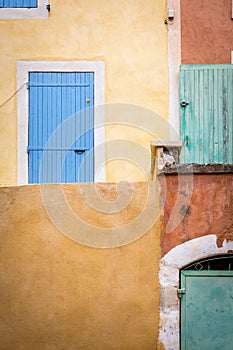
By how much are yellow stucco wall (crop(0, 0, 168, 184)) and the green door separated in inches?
120

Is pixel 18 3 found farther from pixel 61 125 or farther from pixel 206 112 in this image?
pixel 206 112

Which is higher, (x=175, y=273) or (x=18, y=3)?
(x=18, y=3)

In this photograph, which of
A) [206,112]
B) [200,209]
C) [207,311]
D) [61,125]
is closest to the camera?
[207,311]

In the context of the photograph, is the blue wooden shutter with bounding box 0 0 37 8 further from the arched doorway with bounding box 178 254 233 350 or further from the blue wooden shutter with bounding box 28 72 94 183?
the arched doorway with bounding box 178 254 233 350

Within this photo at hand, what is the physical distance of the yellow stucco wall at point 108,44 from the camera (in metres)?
9.80

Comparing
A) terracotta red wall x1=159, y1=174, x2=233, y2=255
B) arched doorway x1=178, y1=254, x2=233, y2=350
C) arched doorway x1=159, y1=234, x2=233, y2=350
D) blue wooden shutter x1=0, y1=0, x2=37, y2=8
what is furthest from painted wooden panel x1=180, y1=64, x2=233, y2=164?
blue wooden shutter x1=0, y1=0, x2=37, y2=8

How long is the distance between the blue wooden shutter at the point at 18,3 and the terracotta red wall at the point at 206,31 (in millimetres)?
2381

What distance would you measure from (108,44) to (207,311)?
15.2 feet

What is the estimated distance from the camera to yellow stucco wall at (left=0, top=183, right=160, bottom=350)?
7.38m

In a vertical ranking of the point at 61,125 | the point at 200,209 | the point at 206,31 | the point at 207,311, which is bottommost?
the point at 207,311

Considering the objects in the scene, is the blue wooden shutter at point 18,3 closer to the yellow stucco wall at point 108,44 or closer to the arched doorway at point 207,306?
the yellow stucco wall at point 108,44

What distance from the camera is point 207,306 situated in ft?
24.0

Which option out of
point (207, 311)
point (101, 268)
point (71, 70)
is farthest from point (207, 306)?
point (71, 70)

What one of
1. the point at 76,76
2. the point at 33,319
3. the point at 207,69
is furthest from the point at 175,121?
the point at 33,319
